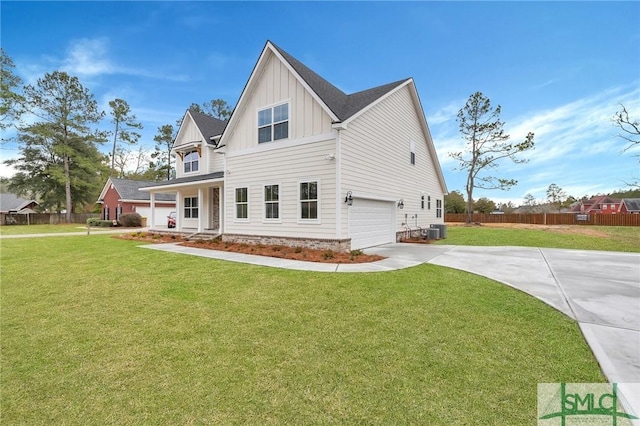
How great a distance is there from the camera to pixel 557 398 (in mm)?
2498

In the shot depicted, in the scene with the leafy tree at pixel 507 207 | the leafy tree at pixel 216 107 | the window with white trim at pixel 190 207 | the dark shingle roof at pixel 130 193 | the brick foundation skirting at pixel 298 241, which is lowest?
the brick foundation skirting at pixel 298 241

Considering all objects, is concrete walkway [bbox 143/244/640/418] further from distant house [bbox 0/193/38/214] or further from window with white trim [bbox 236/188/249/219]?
distant house [bbox 0/193/38/214]

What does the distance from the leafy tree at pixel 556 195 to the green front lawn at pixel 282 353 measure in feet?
211

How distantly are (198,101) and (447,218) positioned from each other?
3655 cm

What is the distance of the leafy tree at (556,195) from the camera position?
177 feet

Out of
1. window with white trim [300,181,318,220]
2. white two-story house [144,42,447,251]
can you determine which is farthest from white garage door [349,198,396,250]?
window with white trim [300,181,318,220]

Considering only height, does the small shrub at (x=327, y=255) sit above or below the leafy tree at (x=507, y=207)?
below

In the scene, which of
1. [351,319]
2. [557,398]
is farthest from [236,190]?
[557,398]

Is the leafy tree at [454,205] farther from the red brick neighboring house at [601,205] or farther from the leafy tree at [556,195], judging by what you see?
the red brick neighboring house at [601,205]

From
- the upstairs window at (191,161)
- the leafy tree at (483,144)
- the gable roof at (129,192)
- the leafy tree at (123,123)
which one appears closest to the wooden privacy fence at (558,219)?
the leafy tree at (483,144)

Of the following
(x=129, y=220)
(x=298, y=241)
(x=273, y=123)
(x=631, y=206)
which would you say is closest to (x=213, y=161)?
(x=273, y=123)

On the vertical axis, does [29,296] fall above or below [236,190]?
below

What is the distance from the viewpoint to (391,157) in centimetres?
1386

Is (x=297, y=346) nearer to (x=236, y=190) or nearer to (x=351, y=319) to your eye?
(x=351, y=319)
